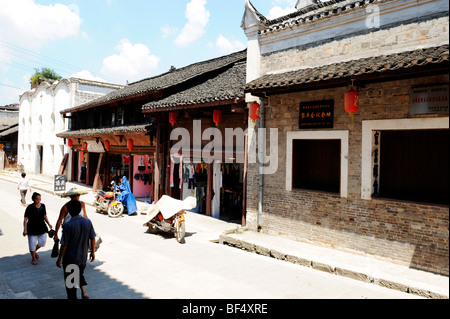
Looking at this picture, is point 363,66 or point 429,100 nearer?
point 429,100

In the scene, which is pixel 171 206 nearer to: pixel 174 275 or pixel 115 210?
pixel 174 275

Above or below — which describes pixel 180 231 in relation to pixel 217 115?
below

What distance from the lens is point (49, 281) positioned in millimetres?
6363

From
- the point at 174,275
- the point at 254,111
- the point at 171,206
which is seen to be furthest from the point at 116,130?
the point at 174,275

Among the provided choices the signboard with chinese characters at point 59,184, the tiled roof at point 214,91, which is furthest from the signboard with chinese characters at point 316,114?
the signboard with chinese characters at point 59,184

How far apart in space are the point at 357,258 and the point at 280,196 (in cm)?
265

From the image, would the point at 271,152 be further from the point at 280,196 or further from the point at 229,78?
the point at 229,78

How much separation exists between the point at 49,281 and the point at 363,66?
7.47m

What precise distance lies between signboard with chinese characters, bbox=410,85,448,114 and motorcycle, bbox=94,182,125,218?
1039 centimetres

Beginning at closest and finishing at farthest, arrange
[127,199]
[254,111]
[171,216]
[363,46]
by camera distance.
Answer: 1. [363,46]
2. [254,111]
3. [171,216]
4. [127,199]

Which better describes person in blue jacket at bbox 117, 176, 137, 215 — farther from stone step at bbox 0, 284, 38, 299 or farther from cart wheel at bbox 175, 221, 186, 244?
stone step at bbox 0, 284, 38, 299

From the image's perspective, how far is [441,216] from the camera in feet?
21.9

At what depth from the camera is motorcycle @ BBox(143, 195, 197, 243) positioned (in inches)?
375
